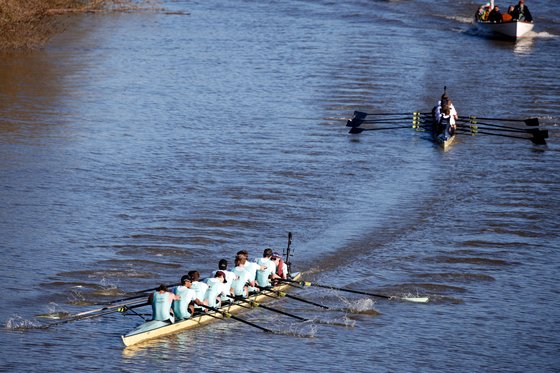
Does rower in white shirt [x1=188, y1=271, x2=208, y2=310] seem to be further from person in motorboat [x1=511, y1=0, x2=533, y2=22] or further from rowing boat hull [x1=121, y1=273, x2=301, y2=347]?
person in motorboat [x1=511, y1=0, x2=533, y2=22]

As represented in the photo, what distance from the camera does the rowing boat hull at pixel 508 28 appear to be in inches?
2196

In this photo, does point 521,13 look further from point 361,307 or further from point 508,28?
point 361,307

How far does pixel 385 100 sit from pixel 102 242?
20.1 m

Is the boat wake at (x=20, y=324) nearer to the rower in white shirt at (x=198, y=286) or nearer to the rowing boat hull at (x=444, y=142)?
the rower in white shirt at (x=198, y=286)

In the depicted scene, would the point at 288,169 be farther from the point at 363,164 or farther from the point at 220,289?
the point at 220,289

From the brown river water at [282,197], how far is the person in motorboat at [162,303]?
588 millimetres

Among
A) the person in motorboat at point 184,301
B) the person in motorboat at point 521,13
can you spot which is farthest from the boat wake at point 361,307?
the person in motorboat at point 521,13

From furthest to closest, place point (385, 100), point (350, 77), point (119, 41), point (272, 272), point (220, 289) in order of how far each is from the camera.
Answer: point (119, 41), point (350, 77), point (385, 100), point (272, 272), point (220, 289)

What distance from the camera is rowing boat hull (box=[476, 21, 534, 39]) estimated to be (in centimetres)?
5579

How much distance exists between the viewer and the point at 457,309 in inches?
894

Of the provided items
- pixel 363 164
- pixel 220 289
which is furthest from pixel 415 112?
pixel 220 289

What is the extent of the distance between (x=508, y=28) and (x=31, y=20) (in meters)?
25.7

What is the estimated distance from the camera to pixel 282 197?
1182 inches

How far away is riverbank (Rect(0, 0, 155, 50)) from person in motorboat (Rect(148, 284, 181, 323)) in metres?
25.7
